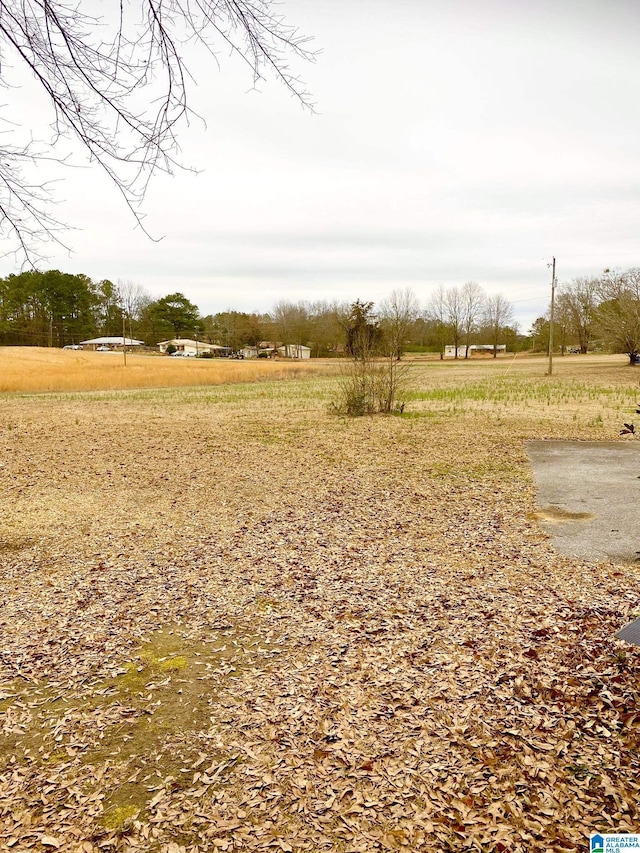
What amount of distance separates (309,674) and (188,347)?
9218 cm

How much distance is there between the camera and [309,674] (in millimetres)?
3375

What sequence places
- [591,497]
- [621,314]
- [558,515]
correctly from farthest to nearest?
[621,314], [591,497], [558,515]

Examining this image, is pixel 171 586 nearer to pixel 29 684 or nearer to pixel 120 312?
pixel 29 684

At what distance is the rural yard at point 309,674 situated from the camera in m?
2.34

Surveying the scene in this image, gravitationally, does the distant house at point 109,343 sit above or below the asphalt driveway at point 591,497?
above

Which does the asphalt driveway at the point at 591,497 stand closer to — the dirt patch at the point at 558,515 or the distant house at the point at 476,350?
the dirt patch at the point at 558,515

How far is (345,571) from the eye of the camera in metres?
4.95

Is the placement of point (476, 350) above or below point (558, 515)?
above

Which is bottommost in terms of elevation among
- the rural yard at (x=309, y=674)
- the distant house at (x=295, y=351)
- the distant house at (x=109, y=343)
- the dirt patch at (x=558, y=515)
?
the rural yard at (x=309, y=674)

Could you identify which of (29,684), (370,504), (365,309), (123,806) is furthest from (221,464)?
(365,309)

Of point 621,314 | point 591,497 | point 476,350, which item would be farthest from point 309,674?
point 476,350

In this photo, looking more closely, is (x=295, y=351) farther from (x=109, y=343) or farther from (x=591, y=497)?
(x=591, y=497)

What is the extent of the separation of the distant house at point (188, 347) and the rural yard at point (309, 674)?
3350 inches

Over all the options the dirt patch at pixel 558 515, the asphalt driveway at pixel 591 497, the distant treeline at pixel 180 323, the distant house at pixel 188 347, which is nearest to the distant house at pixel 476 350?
the distant treeline at pixel 180 323
